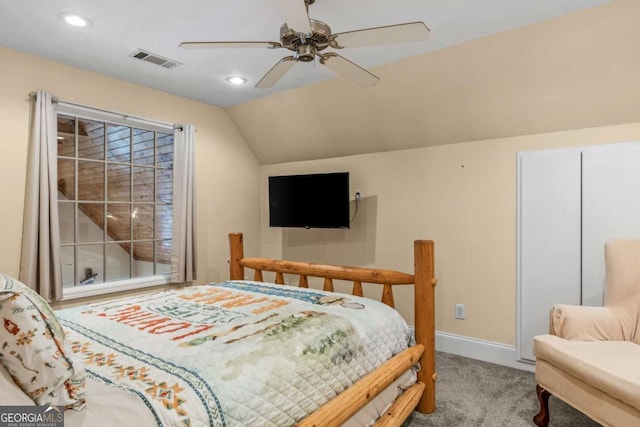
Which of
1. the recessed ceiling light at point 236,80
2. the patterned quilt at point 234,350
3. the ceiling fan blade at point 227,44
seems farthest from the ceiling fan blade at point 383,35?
the recessed ceiling light at point 236,80

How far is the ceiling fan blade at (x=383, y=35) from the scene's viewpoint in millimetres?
1728

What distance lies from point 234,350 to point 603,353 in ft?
6.33

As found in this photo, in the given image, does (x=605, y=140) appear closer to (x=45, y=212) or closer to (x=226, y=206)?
(x=226, y=206)

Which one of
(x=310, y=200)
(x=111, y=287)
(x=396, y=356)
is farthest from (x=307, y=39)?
(x=111, y=287)

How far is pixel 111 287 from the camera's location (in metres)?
3.35

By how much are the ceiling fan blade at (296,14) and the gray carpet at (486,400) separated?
226 cm

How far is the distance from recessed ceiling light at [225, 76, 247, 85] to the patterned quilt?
1.99m

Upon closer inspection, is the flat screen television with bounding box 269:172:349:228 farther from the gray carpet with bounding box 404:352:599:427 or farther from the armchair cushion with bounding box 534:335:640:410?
the armchair cushion with bounding box 534:335:640:410

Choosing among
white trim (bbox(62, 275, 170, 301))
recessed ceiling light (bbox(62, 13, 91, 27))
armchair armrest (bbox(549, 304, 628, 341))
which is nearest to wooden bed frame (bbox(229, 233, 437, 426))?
armchair armrest (bbox(549, 304, 628, 341))

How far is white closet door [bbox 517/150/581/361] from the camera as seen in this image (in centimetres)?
283

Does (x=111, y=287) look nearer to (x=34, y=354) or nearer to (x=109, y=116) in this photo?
(x=109, y=116)

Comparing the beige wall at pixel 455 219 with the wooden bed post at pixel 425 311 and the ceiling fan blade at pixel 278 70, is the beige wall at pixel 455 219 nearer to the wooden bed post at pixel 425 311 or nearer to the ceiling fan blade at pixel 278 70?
the wooden bed post at pixel 425 311

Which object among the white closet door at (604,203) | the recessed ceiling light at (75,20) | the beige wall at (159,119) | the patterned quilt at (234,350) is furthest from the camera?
the beige wall at (159,119)

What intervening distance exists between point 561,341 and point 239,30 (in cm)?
276
